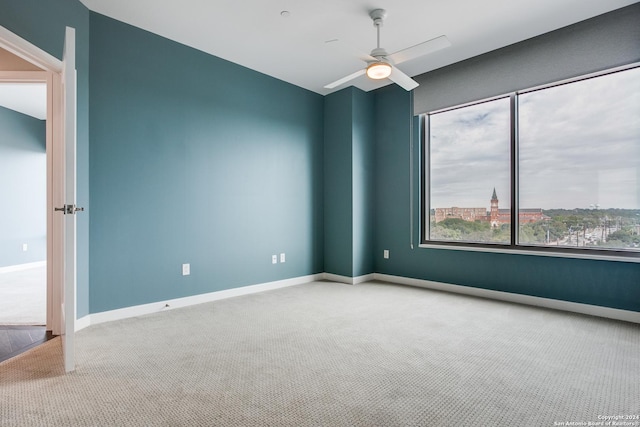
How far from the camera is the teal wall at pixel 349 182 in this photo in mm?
4785

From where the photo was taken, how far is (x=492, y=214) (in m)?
4.05

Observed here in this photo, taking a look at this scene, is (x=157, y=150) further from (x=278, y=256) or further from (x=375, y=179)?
(x=375, y=179)

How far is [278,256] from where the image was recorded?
14.8 feet

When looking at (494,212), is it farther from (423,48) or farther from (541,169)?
(423,48)

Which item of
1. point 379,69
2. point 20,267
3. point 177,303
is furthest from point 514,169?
point 20,267

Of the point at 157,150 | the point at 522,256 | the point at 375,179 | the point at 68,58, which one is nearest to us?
the point at 68,58

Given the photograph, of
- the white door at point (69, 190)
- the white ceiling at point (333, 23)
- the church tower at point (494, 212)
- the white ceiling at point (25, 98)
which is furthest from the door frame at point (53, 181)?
the church tower at point (494, 212)

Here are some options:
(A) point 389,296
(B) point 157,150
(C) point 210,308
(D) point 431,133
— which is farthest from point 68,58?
(D) point 431,133

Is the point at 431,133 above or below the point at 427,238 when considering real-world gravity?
above

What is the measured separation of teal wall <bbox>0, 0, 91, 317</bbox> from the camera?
249 centimetres

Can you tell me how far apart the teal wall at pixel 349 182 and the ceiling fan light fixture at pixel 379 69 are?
1.72 m

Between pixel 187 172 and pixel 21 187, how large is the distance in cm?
489

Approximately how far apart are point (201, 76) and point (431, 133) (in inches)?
117

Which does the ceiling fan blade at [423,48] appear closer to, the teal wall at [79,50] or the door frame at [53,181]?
the teal wall at [79,50]
